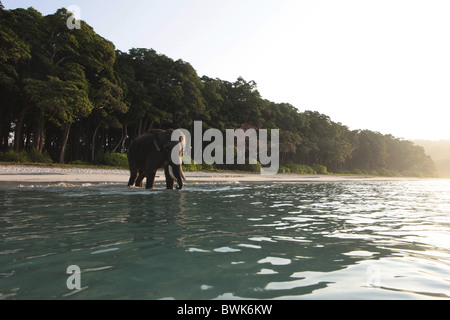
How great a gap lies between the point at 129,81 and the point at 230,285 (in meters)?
36.0

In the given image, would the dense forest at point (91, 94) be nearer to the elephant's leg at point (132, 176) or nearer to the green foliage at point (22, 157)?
the green foliage at point (22, 157)

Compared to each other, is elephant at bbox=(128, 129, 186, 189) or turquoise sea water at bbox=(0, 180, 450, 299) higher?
elephant at bbox=(128, 129, 186, 189)

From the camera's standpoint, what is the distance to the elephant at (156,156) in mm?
13742

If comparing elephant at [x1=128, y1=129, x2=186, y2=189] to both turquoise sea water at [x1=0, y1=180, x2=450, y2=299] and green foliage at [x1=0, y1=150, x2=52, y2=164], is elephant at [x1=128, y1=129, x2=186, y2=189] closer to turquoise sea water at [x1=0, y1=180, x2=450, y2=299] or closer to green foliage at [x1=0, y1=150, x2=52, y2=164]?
turquoise sea water at [x1=0, y1=180, x2=450, y2=299]

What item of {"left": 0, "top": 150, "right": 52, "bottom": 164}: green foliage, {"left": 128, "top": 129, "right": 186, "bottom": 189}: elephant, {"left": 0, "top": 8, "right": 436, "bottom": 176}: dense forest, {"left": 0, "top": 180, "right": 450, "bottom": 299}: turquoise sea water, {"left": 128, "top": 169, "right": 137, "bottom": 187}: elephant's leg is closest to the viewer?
{"left": 0, "top": 180, "right": 450, "bottom": 299}: turquoise sea water

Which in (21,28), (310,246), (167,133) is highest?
(21,28)

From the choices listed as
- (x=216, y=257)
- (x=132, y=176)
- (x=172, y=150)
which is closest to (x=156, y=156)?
(x=172, y=150)

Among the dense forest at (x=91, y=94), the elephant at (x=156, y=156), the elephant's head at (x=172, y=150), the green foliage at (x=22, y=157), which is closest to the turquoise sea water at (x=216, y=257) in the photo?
the elephant's head at (x=172, y=150)

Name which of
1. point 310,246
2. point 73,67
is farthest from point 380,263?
point 73,67

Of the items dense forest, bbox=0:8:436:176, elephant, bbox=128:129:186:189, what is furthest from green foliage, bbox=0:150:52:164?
elephant, bbox=128:129:186:189

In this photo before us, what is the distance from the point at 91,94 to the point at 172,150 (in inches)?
787

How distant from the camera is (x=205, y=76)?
53.1m

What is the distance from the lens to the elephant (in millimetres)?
13742
